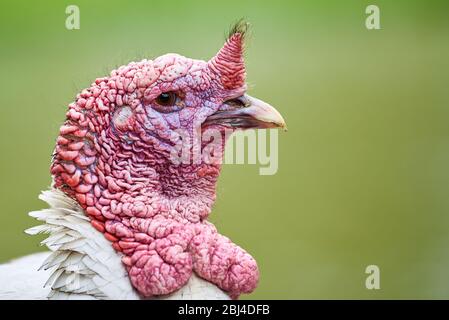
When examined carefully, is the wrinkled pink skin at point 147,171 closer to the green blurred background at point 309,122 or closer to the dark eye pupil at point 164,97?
the dark eye pupil at point 164,97

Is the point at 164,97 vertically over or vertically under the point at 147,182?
over

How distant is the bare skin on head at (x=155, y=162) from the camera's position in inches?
54.9

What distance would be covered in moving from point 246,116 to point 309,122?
0.83 metres

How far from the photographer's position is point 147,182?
4.73ft

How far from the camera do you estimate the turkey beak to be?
148cm

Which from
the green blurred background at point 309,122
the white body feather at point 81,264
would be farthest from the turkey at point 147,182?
the green blurred background at point 309,122

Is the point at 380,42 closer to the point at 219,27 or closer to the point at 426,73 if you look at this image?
the point at 426,73

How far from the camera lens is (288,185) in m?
2.26

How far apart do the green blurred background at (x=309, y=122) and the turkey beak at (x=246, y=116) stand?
0.58 meters

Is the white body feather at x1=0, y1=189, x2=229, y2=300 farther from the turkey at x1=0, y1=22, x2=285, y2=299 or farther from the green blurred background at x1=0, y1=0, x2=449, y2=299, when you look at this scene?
the green blurred background at x1=0, y1=0, x2=449, y2=299

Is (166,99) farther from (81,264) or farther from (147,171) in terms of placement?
(81,264)

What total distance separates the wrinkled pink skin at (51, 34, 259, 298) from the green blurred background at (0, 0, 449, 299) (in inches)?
23.0

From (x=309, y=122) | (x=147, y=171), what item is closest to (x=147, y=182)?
→ (x=147, y=171)

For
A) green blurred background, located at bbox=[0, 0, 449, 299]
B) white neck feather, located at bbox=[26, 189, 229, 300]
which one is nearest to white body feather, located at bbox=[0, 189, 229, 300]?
white neck feather, located at bbox=[26, 189, 229, 300]
